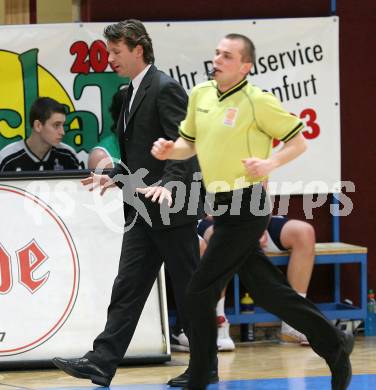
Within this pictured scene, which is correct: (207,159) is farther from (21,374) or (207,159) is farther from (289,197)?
(289,197)

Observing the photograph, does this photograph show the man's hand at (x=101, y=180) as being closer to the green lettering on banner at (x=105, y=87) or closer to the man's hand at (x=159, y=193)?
the man's hand at (x=159, y=193)

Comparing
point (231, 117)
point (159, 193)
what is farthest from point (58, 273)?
point (231, 117)

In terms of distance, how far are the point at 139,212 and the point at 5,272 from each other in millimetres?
1373

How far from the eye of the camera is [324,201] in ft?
27.9

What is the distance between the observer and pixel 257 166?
4695 millimetres

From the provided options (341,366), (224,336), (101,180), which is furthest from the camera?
(224,336)

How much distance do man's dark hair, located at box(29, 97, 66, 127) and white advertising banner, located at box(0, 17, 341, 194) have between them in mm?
170

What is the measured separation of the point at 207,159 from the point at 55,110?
2.96 m

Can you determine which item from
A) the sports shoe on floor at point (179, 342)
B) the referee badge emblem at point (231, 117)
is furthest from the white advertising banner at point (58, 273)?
the referee badge emblem at point (231, 117)

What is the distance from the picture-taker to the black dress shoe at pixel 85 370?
5.72 metres

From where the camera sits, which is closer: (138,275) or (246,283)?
(246,283)

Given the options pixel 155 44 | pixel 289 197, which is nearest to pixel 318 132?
pixel 289 197

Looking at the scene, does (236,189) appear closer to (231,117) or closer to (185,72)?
(231,117)

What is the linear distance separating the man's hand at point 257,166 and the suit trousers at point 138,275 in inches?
47.0
